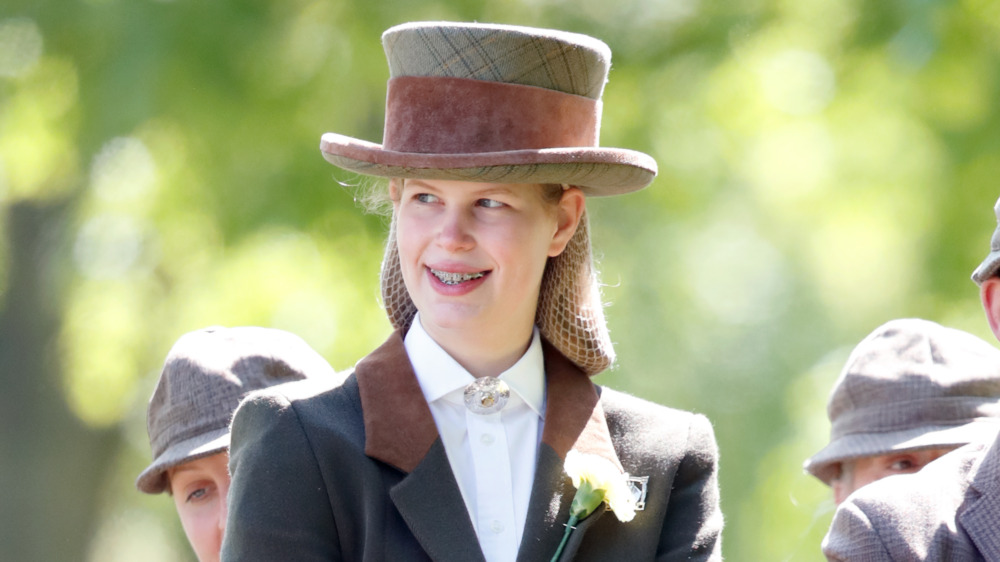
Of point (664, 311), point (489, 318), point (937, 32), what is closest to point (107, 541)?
point (664, 311)

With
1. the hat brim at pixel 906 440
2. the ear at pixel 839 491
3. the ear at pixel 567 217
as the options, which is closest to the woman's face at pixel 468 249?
the ear at pixel 567 217

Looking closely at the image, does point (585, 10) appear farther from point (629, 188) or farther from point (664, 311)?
point (629, 188)

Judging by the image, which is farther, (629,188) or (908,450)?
(908,450)

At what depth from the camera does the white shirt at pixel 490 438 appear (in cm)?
288

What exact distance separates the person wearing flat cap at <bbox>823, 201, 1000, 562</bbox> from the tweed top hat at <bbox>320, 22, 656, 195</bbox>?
2.77ft

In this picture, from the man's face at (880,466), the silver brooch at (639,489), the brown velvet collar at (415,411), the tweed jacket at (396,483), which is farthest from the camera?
the man's face at (880,466)

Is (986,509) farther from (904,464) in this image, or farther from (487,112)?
(487,112)

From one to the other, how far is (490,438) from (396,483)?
0.80 feet

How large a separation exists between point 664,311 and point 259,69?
3.07m

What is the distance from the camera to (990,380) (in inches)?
165

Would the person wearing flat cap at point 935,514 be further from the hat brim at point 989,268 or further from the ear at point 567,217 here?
the ear at point 567,217

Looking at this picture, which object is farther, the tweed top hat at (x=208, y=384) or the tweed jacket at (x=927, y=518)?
the tweed top hat at (x=208, y=384)

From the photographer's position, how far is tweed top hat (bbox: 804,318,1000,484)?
4.11m

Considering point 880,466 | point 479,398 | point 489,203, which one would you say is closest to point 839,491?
point 880,466
